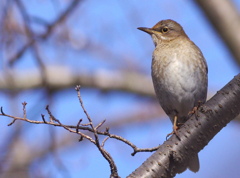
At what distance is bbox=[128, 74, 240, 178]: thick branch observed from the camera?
4367mm

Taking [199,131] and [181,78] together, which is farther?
[181,78]

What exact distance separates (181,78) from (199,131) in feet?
5.66

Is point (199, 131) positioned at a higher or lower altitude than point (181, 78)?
lower

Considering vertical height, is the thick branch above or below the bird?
below

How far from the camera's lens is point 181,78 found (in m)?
6.12

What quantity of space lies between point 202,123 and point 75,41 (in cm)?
594

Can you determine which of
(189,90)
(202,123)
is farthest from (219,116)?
(189,90)

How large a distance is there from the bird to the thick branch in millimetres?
1478

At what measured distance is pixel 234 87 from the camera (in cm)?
454

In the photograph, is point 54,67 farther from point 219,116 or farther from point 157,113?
point 219,116

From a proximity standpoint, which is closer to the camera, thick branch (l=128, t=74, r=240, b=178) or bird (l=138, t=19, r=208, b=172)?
thick branch (l=128, t=74, r=240, b=178)

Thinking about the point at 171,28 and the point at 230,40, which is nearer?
the point at 171,28

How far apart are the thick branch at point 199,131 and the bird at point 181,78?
1.48 metres

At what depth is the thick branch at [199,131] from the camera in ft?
14.3
